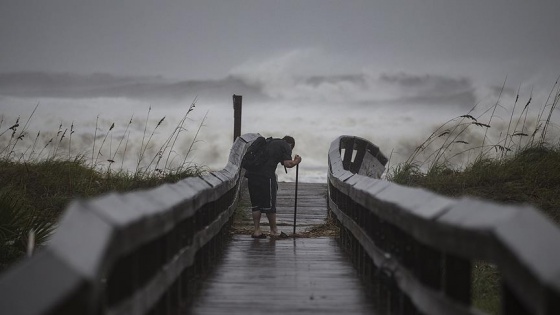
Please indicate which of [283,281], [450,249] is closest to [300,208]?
[283,281]

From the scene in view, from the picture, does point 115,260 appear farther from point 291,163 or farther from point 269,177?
point 269,177

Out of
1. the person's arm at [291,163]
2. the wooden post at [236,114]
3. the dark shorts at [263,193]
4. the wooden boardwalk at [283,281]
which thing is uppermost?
the wooden post at [236,114]

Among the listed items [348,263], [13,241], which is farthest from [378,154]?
[13,241]

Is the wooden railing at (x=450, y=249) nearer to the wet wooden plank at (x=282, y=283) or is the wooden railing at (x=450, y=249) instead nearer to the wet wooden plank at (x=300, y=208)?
the wet wooden plank at (x=282, y=283)

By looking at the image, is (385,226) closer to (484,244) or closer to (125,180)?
(484,244)

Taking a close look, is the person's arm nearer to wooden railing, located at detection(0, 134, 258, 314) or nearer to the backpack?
the backpack

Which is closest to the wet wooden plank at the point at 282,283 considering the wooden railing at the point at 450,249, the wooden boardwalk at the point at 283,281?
the wooden boardwalk at the point at 283,281

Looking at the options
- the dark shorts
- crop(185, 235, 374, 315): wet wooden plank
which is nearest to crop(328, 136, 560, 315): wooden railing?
crop(185, 235, 374, 315): wet wooden plank

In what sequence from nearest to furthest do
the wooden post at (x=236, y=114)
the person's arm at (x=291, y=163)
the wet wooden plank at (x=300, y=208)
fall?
the person's arm at (x=291, y=163) < the wet wooden plank at (x=300, y=208) < the wooden post at (x=236, y=114)

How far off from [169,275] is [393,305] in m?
1.79

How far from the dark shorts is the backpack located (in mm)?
201

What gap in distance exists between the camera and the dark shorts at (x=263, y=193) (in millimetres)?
13773

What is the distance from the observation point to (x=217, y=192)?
31.2 feet

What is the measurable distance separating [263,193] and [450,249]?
9.64 metres
